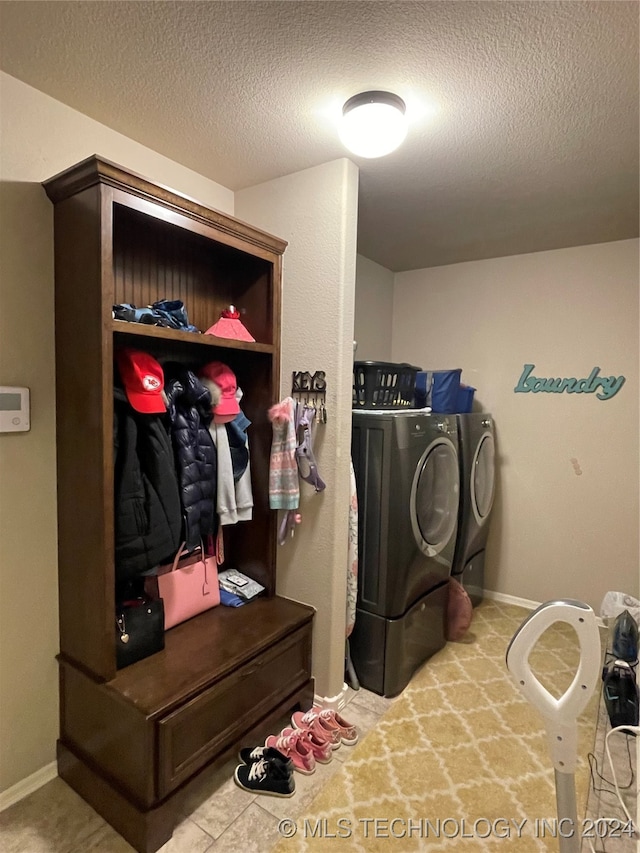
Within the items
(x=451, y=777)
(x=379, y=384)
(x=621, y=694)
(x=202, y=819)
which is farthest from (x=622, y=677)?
(x=202, y=819)

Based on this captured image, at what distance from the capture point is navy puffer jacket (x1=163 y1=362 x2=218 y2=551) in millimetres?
1721

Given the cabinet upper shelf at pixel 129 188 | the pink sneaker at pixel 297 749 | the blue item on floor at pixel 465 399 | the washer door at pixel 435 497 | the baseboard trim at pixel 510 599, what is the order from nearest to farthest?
the cabinet upper shelf at pixel 129 188
the pink sneaker at pixel 297 749
the washer door at pixel 435 497
the blue item on floor at pixel 465 399
the baseboard trim at pixel 510 599

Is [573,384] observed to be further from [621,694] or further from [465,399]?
[621,694]

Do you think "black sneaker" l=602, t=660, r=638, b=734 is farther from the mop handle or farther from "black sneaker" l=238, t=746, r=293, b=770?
"black sneaker" l=238, t=746, r=293, b=770

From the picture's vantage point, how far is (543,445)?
3.00 metres

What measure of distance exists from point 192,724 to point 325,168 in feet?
6.80

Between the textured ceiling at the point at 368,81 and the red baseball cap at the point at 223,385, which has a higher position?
the textured ceiling at the point at 368,81

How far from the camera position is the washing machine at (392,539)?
2.09 m

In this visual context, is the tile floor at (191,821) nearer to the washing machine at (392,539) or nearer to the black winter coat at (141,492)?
the washing machine at (392,539)

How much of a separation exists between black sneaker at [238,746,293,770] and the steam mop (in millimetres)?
966

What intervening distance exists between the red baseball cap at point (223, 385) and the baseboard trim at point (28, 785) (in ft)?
4.53

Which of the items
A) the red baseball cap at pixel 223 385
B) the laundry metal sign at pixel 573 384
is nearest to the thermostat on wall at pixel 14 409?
the red baseball cap at pixel 223 385

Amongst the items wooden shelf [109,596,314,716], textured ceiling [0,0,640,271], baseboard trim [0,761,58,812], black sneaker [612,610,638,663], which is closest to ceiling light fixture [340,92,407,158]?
textured ceiling [0,0,640,271]

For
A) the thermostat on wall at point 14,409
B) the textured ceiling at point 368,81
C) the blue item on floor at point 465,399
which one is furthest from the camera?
the blue item on floor at point 465,399
